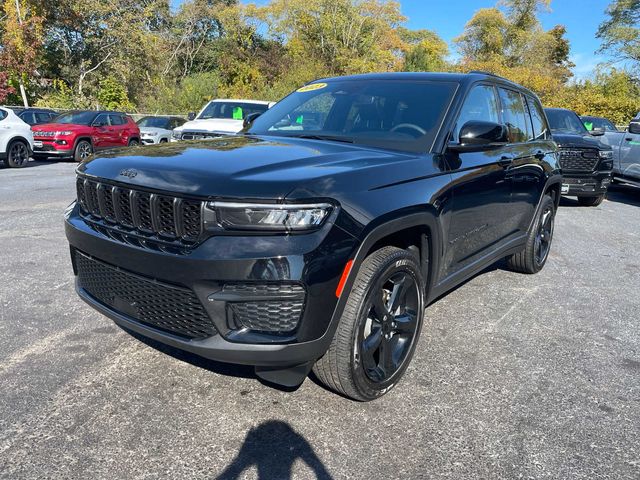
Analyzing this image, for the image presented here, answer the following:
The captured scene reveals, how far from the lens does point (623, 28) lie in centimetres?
3516

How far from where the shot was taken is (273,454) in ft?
7.61

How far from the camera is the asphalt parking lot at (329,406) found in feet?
7.48

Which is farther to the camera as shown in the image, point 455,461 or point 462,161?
point 462,161

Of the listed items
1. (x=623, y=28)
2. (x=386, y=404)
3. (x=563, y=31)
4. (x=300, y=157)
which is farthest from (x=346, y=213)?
(x=563, y=31)

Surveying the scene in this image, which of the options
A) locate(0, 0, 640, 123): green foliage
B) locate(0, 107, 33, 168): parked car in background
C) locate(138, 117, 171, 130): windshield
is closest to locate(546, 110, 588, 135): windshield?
locate(0, 107, 33, 168): parked car in background

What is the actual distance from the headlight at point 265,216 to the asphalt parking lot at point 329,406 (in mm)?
1035

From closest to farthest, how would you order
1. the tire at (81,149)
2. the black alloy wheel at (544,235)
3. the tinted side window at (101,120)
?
the black alloy wheel at (544,235)
the tire at (81,149)
the tinted side window at (101,120)

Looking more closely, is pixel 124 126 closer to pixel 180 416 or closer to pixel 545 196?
pixel 545 196

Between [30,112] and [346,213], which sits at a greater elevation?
[346,213]

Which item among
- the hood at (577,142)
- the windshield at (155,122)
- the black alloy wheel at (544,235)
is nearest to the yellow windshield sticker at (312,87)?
the black alloy wheel at (544,235)

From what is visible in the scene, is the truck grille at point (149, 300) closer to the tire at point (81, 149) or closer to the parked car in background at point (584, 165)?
the parked car in background at point (584, 165)

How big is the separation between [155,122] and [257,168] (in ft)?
66.4

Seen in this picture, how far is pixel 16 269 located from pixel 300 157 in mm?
3469

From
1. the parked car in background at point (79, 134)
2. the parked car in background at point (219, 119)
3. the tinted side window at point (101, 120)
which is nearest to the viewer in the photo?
the parked car in background at point (219, 119)
